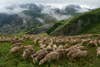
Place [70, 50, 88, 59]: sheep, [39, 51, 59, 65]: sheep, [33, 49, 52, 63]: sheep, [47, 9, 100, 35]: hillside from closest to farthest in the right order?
[39, 51, 59, 65]: sheep < [70, 50, 88, 59]: sheep < [33, 49, 52, 63]: sheep < [47, 9, 100, 35]: hillside

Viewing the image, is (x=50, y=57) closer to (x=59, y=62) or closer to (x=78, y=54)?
(x=59, y=62)

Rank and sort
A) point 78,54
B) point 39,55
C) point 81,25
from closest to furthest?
1. point 78,54
2. point 39,55
3. point 81,25

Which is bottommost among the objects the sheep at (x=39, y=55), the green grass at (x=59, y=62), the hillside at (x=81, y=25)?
the hillside at (x=81, y=25)

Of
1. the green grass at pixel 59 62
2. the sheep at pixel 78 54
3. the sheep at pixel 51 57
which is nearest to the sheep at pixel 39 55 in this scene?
the green grass at pixel 59 62

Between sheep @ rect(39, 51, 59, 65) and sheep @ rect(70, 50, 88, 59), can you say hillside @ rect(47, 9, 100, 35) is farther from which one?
sheep @ rect(39, 51, 59, 65)

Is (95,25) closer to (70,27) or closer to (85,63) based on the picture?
(70,27)

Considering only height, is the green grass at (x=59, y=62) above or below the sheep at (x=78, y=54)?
below

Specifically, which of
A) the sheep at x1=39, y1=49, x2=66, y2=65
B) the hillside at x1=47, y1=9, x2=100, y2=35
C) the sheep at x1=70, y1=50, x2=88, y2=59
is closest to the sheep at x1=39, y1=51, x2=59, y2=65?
the sheep at x1=39, y1=49, x2=66, y2=65

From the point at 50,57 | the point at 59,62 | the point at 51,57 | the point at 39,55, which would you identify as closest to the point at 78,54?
the point at 59,62

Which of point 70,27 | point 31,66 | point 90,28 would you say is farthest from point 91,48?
point 70,27

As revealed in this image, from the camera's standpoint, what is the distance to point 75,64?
26.9m

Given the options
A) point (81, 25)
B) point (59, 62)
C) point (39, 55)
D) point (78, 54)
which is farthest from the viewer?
point (81, 25)

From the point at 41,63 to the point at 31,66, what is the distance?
3.36 feet

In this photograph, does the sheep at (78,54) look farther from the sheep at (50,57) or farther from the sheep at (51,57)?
the sheep at (50,57)
